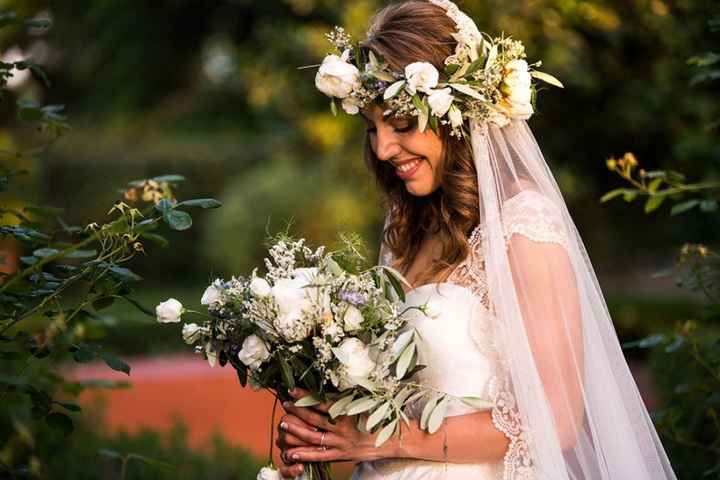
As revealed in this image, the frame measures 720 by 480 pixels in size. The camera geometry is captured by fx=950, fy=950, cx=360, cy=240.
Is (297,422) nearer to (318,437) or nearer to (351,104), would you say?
(318,437)

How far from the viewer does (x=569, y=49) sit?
695 centimetres

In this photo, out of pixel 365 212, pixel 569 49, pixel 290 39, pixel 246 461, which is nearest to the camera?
pixel 246 461

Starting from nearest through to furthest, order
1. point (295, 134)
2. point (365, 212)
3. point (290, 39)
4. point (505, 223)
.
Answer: point (505, 223) → point (290, 39) → point (365, 212) → point (295, 134)

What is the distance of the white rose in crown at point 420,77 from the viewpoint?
2.79 meters

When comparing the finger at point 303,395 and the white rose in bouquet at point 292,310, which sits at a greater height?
the white rose in bouquet at point 292,310

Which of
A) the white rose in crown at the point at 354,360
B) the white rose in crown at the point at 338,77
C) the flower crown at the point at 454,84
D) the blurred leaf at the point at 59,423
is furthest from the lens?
the white rose in crown at the point at 338,77

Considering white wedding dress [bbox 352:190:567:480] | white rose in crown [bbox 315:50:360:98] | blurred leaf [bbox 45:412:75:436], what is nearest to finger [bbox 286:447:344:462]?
white wedding dress [bbox 352:190:567:480]

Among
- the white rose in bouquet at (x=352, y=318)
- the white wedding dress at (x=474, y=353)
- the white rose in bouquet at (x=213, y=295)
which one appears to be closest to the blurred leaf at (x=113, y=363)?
the white rose in bouquet at (x=213, y=295)

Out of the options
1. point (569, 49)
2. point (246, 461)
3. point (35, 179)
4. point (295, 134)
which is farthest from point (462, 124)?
point (35, 179)

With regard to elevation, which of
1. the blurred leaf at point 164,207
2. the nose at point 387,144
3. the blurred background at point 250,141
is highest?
the nose at point 387,144

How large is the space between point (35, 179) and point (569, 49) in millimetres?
11141

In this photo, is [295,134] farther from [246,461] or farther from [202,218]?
[246,461]

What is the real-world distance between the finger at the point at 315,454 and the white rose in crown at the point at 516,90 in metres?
1.14

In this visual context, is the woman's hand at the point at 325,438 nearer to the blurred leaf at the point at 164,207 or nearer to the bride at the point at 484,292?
the bride at the point at 484,292
